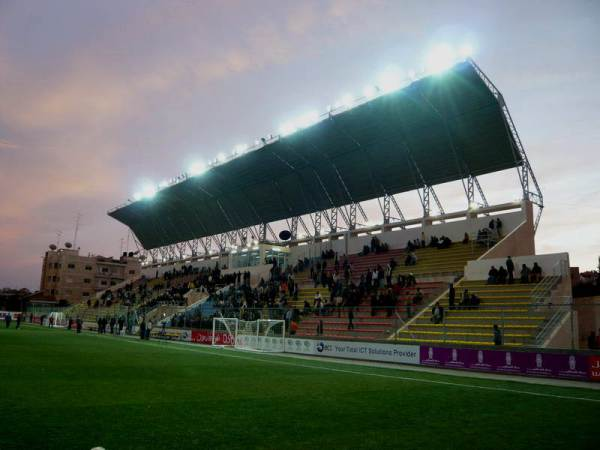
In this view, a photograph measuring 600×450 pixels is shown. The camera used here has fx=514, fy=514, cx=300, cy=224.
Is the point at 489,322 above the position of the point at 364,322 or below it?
above

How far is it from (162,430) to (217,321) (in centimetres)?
2881

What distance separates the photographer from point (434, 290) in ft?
100

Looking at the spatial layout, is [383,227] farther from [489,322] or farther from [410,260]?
[489,322]

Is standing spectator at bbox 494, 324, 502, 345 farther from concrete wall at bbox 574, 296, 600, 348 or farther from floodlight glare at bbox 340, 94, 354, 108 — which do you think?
floodlight glare at bbox 340, 94, 354, 108

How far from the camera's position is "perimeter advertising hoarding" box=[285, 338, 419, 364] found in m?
23.9

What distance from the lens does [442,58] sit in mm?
35594

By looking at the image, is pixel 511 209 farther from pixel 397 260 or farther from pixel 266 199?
pixel 266 199

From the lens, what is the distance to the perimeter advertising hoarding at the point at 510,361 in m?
18.2

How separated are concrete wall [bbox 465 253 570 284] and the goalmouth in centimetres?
1218

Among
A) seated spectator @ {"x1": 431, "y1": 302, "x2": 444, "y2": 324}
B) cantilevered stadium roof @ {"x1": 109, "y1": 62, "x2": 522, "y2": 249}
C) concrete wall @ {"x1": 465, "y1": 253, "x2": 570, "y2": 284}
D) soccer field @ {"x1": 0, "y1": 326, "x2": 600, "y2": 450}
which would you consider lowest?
soccer field @ {"x1": 0, "y1": 326, "x2": 600, "y2": 450}

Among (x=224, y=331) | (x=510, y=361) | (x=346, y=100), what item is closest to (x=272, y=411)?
(x=510, y=361)

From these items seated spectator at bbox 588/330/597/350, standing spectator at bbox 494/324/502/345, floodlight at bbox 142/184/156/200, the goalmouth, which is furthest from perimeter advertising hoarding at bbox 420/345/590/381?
floodlight at bbox 142/184/156/200

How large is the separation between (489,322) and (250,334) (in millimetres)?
15562

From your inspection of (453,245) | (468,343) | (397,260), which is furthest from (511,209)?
(468,343)
